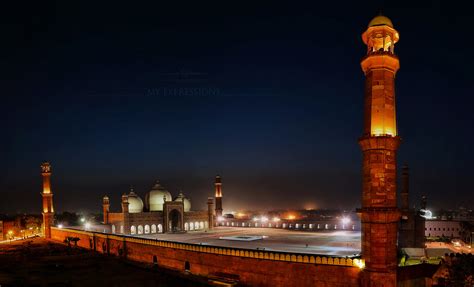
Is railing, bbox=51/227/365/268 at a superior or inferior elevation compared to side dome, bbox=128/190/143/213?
superior

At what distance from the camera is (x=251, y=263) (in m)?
21.5

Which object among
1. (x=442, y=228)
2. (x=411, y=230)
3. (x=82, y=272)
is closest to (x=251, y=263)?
(x=82, y=272)

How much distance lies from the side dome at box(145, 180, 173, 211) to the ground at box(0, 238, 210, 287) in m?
19.3

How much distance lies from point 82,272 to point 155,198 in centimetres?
2785

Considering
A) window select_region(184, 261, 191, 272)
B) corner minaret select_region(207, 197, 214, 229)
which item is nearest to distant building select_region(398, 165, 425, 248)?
window select_region(184, 261, 191, 272)

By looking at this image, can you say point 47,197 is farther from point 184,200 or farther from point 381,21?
point 381,21

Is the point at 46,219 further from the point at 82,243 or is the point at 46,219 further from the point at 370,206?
the point at 370,206

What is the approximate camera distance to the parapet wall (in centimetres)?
1778

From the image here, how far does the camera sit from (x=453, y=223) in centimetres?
4791


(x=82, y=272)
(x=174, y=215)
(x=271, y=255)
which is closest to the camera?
(x=271, y=255)

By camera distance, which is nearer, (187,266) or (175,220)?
(187,266)

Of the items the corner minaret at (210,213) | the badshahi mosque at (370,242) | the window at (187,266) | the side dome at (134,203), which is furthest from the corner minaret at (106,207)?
the window at (187,266)

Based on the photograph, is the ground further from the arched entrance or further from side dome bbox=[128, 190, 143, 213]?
the arched entrance

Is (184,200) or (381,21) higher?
(381,21)
